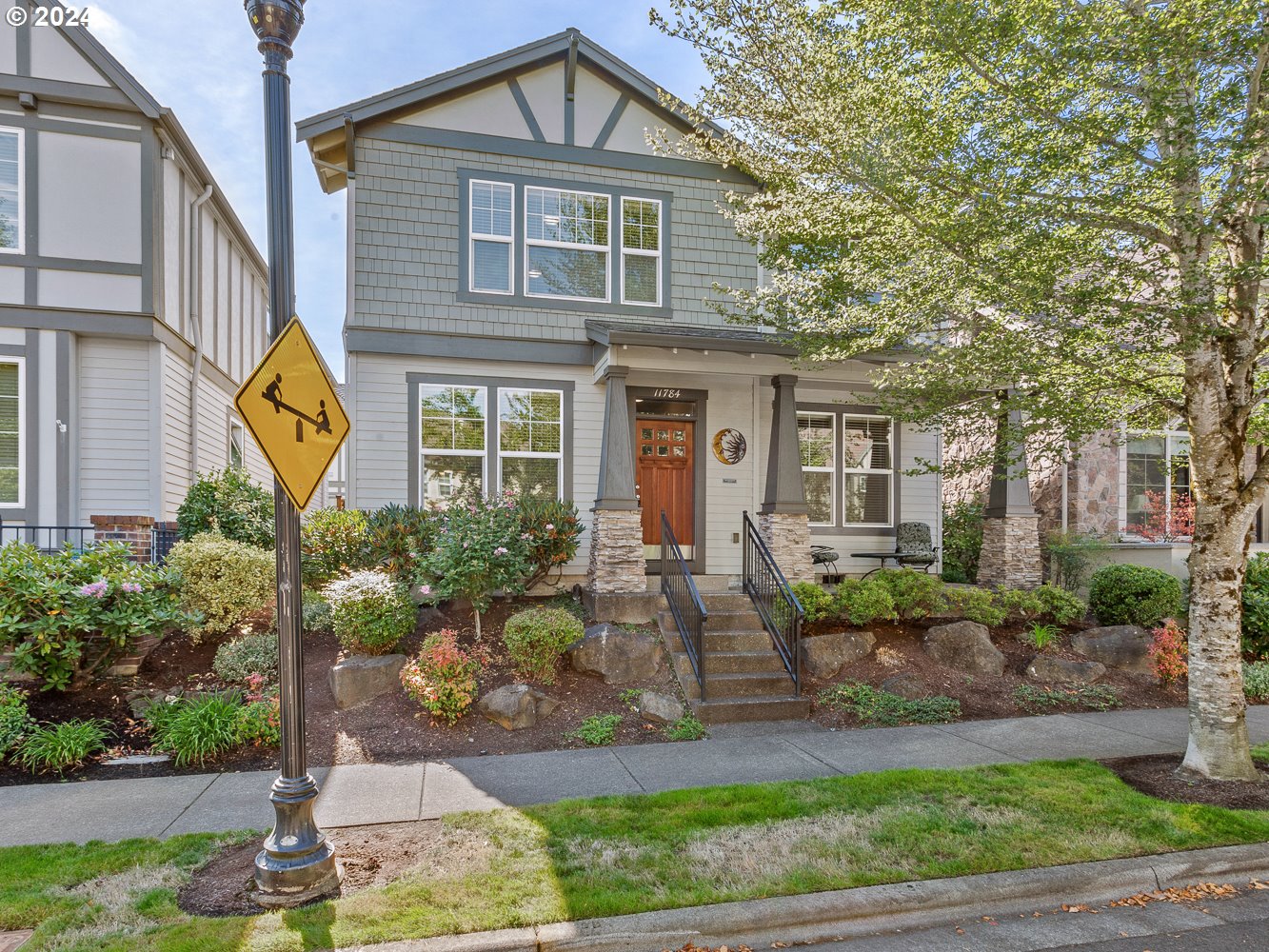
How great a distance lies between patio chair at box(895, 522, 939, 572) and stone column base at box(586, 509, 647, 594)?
4475 mm

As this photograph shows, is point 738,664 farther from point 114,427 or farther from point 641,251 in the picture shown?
point 114,427

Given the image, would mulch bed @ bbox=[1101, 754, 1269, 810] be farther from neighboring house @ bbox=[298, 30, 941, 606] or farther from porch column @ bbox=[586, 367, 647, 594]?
porch column @ bbox=[586, 367, 647, 594]

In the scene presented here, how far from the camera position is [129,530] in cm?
907

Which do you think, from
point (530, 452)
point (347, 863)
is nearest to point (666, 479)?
point (530, 452)

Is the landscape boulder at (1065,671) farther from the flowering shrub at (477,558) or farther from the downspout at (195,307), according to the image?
the downspout at (195,307)

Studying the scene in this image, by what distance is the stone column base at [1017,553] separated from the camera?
428 inches

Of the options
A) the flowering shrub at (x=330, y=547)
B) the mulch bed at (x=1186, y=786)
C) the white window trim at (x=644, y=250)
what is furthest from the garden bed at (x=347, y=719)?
the white window trim at (x=644, y=250)

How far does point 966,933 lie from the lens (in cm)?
365

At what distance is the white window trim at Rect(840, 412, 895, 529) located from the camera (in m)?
11.5

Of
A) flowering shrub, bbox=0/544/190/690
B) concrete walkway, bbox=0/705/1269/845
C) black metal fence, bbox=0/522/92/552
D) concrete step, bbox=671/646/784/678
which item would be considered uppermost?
black metal fence, bbox=0/522/92/552

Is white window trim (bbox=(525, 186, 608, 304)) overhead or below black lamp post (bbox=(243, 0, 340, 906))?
overhead

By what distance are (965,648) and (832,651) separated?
1655 mm

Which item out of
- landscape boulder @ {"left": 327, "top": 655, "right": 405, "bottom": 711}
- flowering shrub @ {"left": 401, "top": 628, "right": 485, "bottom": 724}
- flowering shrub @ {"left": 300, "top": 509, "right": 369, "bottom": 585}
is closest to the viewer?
flowering shrub @ {"left": 401, "top": 628, "right": 485, "bottom": 724}

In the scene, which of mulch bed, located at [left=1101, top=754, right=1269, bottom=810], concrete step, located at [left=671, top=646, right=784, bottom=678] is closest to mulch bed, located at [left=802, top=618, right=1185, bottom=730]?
concrete step, located at [left=671, top=646, right=784, bottom=678]
